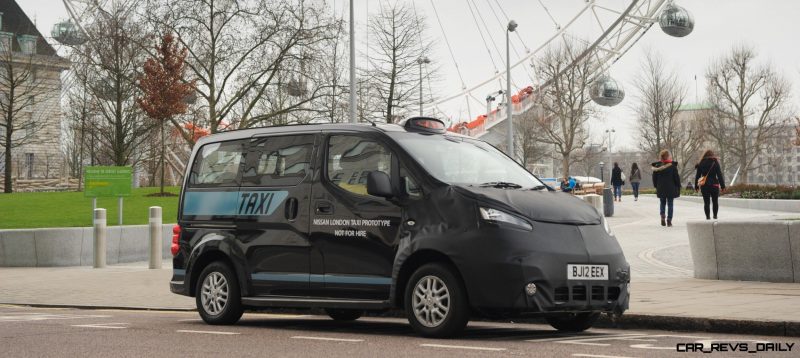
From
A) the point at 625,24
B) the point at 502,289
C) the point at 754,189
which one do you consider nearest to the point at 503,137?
the point at 625,24

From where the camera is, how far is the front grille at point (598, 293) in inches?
356

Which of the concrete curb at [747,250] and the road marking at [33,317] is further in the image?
the concrete curb at [747,250]

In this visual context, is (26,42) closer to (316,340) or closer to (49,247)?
(49,247)

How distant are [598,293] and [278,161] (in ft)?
10.9

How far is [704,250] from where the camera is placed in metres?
14.0

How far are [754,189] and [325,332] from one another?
3638cm

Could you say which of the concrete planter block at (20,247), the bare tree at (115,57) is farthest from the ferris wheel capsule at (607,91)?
the concrete planter block at (20,247)

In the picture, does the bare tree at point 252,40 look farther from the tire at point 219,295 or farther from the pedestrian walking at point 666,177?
the tire at point 219,295

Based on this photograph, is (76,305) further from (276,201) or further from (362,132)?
(362,132)

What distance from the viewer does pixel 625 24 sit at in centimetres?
6906

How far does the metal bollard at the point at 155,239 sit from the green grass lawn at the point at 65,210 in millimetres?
6225

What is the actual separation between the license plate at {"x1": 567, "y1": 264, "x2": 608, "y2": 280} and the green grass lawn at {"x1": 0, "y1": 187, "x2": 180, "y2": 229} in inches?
749

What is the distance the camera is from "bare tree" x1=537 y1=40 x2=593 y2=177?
69.2 metres

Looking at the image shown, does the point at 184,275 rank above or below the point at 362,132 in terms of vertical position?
below
